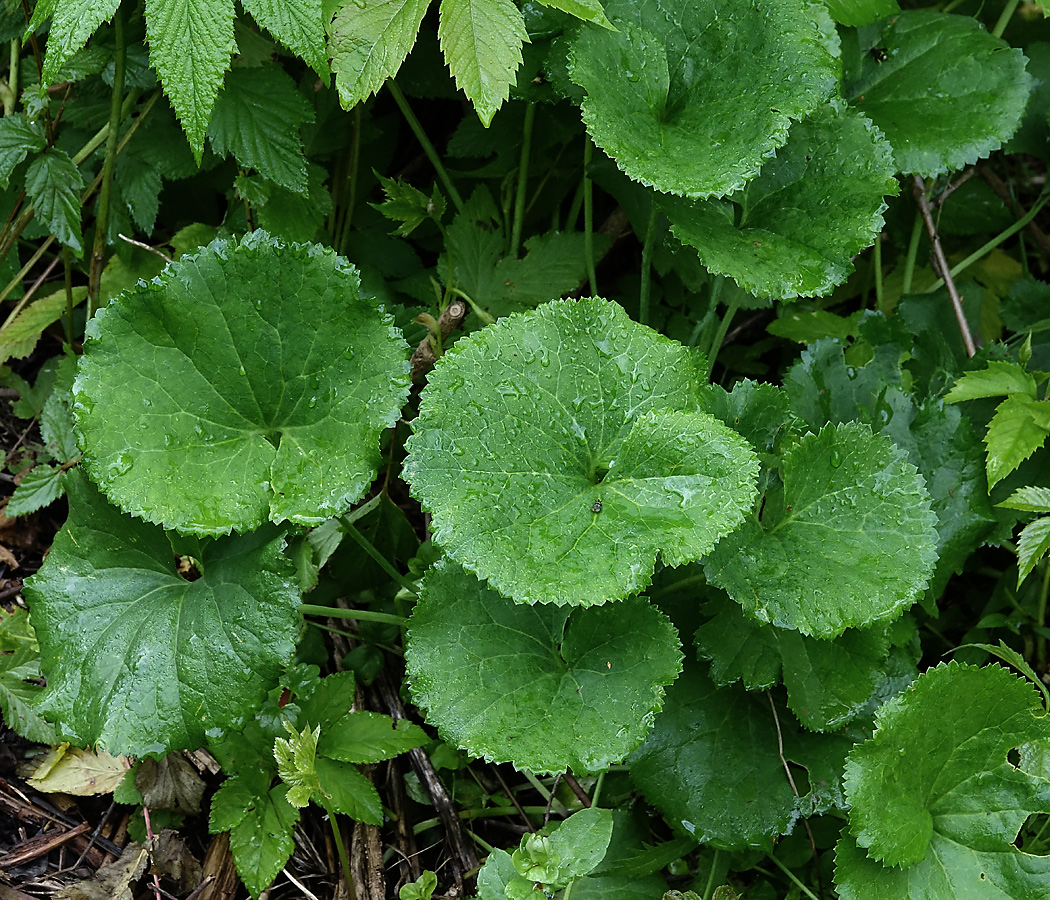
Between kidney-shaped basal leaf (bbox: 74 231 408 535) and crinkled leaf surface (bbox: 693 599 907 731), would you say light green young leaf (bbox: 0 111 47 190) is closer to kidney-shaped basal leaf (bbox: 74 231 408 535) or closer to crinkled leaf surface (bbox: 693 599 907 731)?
kidney-shaped basal leaf (bbox: 74 231 408 535)

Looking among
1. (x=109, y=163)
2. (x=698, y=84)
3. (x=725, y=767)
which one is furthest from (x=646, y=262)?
(x=109, y=163)

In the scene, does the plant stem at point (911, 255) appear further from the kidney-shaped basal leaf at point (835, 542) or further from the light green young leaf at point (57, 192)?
the light green young leaf at point (57, 192)

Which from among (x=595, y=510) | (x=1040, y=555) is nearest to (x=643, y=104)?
(x=595, y=510)

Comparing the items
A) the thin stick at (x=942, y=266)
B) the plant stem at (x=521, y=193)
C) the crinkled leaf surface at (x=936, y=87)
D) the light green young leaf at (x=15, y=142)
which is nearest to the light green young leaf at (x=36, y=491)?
the light green young leaf at (x=15, y=142)

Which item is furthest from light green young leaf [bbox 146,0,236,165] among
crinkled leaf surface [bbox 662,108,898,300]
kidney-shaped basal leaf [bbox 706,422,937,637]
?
kidney-shaped basal leaf [bbox 706,422,937,637]

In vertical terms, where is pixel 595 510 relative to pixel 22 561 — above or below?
above

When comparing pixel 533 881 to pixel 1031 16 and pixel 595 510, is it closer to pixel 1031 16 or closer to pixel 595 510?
pixel 595 510
